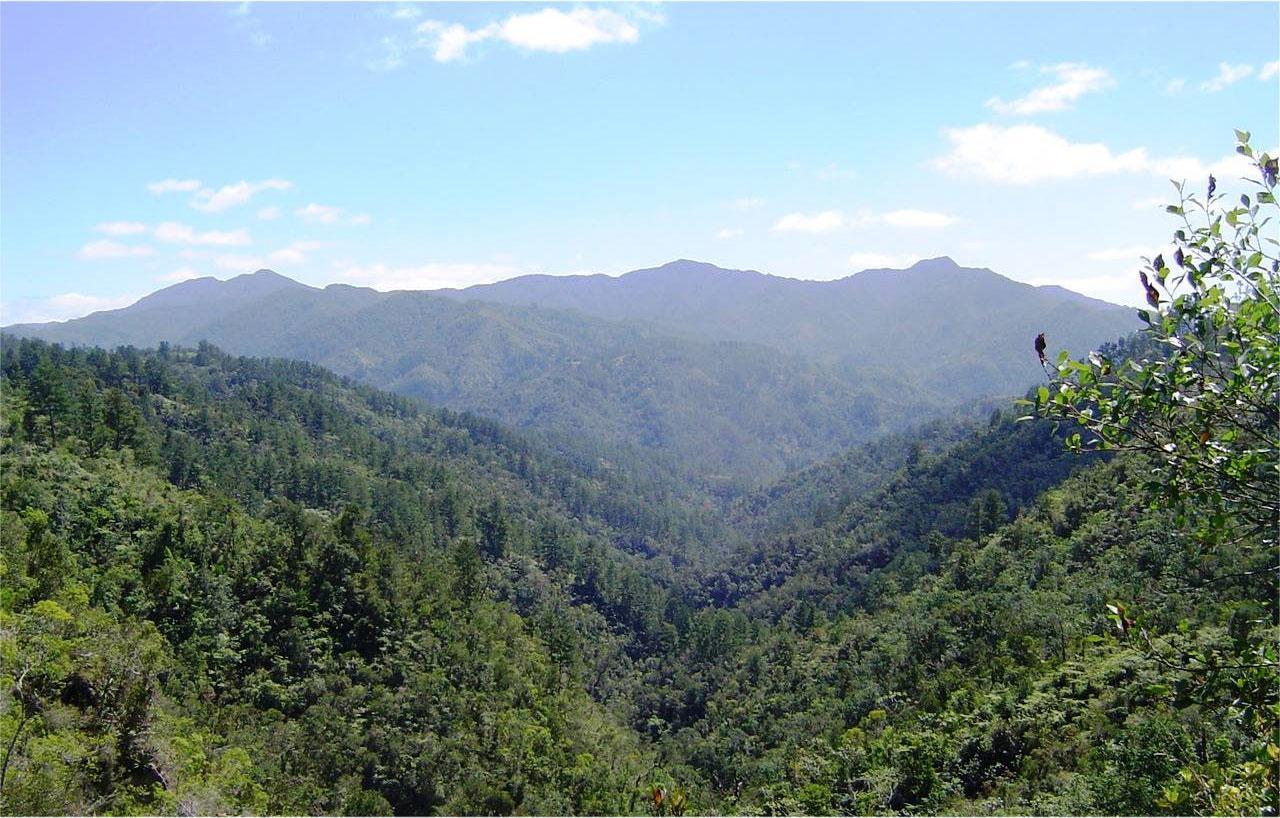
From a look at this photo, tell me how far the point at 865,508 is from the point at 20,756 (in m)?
110

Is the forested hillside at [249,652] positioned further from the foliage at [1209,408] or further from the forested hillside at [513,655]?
the foliage at [1209,408]

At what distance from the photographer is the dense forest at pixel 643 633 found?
196 inches

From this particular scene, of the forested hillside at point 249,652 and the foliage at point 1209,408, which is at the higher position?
the foliage at point 1209,408

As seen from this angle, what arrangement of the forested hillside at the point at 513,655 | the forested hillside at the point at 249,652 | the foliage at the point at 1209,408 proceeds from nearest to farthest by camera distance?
the foliage at the point at 1209,408 → the forested hillside at the point at 513,655 → the forested hillside at the point at 249,652

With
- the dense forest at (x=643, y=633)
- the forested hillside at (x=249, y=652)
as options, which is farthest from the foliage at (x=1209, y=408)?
the forested hillside at (x=249, y=652)

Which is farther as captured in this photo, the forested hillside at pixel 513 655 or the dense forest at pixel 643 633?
the forested hillside at pixel 513 655

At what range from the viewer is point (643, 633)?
9000 cm

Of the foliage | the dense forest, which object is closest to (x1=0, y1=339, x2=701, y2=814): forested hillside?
the dense forest

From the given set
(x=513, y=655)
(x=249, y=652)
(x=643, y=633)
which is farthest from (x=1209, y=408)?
(x=643, y=633)

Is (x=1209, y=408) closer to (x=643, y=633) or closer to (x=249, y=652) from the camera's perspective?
(x=249, y=652)

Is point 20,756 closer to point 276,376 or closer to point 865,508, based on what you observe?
point 865,508

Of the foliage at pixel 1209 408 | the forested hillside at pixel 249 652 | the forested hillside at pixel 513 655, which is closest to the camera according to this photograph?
the foliage at pixel 1209 408

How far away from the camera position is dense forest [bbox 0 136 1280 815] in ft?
16.3

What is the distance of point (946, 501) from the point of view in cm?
9462
